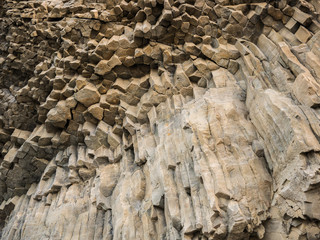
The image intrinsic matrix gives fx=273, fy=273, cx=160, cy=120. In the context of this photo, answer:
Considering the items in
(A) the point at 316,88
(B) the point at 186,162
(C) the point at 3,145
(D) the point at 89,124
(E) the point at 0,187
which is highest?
(A) the point at 316,88

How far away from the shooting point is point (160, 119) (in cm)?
974

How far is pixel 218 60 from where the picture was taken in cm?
976

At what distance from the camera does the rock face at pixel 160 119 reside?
6137mm

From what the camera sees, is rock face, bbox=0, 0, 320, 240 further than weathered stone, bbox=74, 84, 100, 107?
No

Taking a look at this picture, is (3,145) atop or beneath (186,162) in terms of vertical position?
beneath

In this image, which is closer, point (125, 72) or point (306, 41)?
point (306, 41)

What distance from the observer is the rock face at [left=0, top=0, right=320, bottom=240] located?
242 inches

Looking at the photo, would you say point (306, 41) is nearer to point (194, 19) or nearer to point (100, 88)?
point (194, 19)

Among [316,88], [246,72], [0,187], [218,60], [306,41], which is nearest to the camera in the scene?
[316,88]

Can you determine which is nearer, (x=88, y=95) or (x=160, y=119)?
(x=160, y=119)

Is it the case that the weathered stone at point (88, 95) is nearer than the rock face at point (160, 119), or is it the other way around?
the rock face at point (160, 119)

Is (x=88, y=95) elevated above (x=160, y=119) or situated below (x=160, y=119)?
below

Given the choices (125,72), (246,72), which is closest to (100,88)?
(125,72)

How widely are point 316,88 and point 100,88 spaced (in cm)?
785
